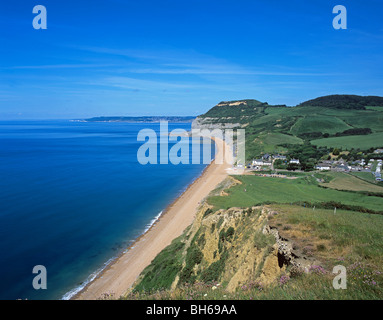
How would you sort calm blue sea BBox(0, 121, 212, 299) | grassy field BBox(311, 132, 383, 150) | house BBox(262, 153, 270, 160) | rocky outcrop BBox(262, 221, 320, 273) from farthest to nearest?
1. grassy field BBox(311, 132, 383, 150)
2. house BBox(262, 153, 270, 160)
3. calm blue sea BBox(0, 121, 212, 299)
4. rocky outcrop BBox(262, 221, 320, 273)

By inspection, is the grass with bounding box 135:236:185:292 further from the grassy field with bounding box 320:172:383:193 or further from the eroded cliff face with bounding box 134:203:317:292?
the grassy field with bounding box 320:172:383:193

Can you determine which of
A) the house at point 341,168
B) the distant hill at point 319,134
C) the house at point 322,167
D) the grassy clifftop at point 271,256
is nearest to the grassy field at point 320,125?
the distant hill at point 319,134

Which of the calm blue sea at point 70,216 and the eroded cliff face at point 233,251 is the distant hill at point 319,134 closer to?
the calm blue sea at point 70,216

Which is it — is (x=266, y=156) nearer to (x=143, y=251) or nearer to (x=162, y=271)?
(x=143, y=251)

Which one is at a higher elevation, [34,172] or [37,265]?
[34,172]

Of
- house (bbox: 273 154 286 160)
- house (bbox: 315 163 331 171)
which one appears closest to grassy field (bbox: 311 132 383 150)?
house (bbox: 273 154 286 160)
